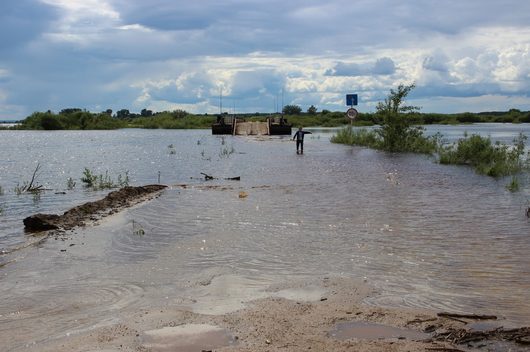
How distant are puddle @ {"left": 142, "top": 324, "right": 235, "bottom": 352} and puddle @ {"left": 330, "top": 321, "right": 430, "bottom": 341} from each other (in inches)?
43.0

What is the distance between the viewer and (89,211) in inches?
522

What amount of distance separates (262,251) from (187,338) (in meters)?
4.07

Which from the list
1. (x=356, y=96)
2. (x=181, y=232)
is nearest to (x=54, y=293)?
(x=181, y=232)

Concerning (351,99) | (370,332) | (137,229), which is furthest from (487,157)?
(370,332)

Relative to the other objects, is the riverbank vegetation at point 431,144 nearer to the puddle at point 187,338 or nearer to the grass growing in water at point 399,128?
the grass growing in water at point 399,128

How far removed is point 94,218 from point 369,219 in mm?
6185

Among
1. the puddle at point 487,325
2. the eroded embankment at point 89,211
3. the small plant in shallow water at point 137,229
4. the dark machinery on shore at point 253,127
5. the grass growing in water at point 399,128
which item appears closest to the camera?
the puddle at point 487,325

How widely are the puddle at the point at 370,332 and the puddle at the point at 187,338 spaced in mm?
1093

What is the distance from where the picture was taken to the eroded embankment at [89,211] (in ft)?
37.5

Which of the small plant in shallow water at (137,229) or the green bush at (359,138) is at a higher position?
the green bush at (359,138)

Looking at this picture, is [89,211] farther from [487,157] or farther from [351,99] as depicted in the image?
[351,99]

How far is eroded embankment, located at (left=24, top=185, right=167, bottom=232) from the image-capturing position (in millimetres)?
11430

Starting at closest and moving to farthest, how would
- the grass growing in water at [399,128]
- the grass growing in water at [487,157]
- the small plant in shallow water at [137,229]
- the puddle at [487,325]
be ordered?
1. the puddle at [487,325]
2. the small plant in shallow water at [137,229]
3. the grass growing in water at [487,157]
4. the grass growing in water at [399,128]

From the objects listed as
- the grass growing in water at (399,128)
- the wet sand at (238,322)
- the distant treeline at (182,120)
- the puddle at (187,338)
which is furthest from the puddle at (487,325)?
the distant treeline at (182,120)
